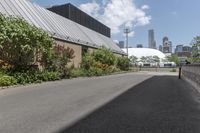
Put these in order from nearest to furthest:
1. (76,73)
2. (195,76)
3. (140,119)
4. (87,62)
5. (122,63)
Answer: (140,119)
(195,76)
(76,73)
(87,62)
(122,63)

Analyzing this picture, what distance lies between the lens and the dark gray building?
5231 centimetres

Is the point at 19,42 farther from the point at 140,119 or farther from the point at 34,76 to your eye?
the point at 140,119

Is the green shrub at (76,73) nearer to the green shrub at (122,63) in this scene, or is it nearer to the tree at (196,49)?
the tree at (196,49)

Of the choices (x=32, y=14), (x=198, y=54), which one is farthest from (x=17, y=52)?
(x=198, y=54)

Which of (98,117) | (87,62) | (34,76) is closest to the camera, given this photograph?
(98,117)

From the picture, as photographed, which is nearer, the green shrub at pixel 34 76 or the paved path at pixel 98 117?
the paved path at pixel 98 117

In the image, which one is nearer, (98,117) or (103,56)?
(98,117)

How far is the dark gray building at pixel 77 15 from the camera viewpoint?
5231cm

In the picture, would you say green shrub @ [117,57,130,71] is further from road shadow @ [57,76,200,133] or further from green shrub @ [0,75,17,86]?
road shadow @ [57,76,200,133]

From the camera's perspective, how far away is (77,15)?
2202 inches

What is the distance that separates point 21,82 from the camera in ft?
66.8

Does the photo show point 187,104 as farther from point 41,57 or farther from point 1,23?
point 41,57

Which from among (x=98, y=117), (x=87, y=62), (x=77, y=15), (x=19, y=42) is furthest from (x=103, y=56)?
(x=98, y=117)

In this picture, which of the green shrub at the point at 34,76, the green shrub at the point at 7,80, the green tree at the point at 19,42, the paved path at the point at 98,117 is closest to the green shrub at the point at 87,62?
the green shrub at the point at 34,76
